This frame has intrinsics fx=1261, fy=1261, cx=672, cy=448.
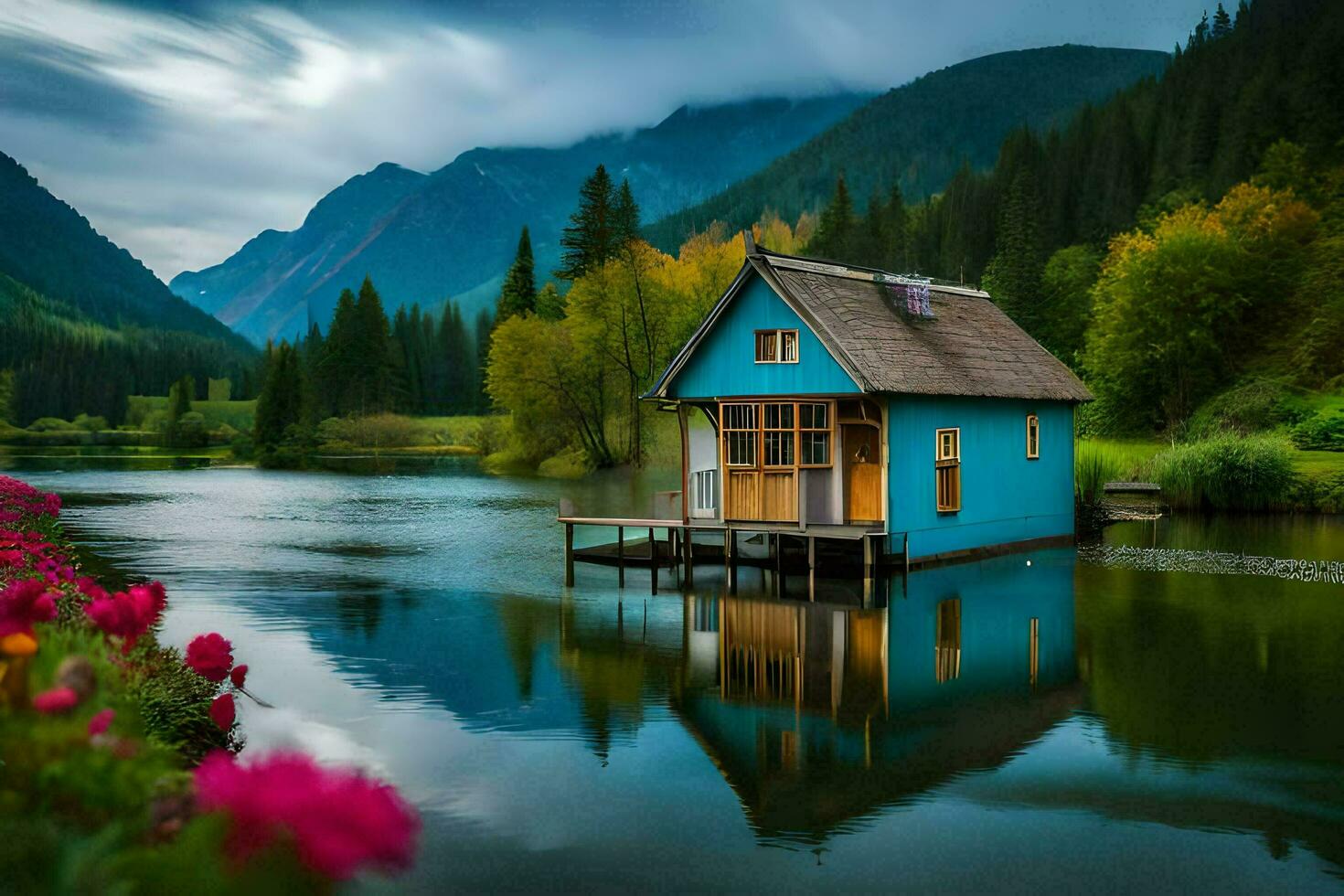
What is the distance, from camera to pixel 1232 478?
38.7 meters

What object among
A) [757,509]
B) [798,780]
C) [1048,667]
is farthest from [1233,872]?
[757,509]

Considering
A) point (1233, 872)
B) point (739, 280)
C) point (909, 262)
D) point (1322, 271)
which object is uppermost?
point (909, 262)

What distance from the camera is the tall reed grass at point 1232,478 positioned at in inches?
1519

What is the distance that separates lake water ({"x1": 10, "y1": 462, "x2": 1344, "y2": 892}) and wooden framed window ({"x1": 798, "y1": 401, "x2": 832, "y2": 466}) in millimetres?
2881

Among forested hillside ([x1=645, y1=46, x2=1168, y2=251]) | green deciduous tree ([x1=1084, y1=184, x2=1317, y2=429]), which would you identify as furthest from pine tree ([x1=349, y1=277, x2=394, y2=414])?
green deciduous tree ([x1=1084, y1=184, x2=1317, y2=429])

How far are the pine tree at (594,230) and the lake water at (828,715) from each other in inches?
1767

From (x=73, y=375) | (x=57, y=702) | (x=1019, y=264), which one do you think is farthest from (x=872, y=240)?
(x=73, y=375)

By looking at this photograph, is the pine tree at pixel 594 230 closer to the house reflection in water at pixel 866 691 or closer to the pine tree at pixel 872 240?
the pine tree at pixel 872 240

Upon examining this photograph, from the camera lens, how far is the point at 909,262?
97188 mm

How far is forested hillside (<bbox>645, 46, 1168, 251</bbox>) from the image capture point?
148m

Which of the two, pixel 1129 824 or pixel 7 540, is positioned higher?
pixel 7 540

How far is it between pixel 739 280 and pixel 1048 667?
11446 mm

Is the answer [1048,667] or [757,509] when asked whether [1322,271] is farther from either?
[1048,667]

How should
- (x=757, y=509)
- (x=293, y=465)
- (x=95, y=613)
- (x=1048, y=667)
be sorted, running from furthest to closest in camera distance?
(x=293, y=465)
(x=757, y=509)
(x=1048, y=667)
(x=95, y=613)
